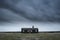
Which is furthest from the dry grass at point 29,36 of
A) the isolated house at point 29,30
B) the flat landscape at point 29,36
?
the isolated house at point 29,30

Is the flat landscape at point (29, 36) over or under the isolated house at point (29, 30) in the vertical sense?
under

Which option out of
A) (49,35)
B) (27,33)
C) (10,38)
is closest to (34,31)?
(27,33)

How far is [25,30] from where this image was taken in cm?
1019

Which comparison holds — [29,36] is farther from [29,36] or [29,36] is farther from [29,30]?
[29,30]

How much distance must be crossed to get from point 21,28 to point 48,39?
286cm

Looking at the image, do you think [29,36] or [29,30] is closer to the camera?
[29,36]

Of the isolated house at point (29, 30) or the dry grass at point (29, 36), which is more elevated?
the isolated house at point (29, 30)

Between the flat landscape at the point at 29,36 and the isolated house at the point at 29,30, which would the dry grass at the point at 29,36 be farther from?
the isolated house at the point at 29,30

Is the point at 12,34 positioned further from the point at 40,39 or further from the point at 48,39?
the point at 48,39

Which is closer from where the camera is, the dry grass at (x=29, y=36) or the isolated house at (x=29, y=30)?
the dry grass at (x=29, y=36)

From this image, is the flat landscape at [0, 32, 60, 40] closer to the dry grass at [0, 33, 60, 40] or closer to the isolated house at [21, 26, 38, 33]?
the dry grass at [0, 33, 60, 40]

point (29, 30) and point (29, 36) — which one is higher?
point (29, 30)

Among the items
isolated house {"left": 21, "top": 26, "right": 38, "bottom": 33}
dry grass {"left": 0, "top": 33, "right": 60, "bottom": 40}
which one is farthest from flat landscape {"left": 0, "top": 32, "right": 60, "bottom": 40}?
isolated house {"left": 21, "top": 26, "right": 38, "bottom": 33}

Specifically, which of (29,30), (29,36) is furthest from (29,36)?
(29,30)
